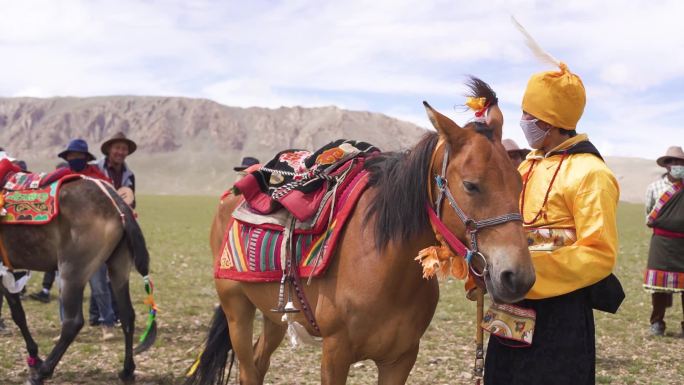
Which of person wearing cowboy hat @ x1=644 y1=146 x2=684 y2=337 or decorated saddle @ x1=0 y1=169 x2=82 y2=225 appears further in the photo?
person wearing cowboy hat @ x1=644 y1=146 x2=684 y2=337

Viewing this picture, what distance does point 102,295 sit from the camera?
26.9 ft

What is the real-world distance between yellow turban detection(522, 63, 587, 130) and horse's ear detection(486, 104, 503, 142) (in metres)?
0.15

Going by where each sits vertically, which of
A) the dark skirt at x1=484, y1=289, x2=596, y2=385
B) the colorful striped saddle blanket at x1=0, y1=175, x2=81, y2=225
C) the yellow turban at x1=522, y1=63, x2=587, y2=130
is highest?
the yellow turban at x1=522, y1=63, x2=587, y2=130

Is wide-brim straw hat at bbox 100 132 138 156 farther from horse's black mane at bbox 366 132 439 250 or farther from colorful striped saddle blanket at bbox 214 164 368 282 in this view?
horse's black mane at bbox 366 132 439 250

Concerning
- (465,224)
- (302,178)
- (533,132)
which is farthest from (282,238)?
(533,132)

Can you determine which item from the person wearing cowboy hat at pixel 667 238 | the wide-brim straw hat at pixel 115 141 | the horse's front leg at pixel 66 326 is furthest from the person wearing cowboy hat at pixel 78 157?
the person wearing cowboy hat at pixel 667 238

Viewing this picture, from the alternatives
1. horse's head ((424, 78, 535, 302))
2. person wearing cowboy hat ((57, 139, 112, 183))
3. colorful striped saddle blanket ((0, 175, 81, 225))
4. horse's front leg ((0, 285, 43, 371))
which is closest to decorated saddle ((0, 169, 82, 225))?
colorful striped saddle blanket ((0, 175, 81, 225))

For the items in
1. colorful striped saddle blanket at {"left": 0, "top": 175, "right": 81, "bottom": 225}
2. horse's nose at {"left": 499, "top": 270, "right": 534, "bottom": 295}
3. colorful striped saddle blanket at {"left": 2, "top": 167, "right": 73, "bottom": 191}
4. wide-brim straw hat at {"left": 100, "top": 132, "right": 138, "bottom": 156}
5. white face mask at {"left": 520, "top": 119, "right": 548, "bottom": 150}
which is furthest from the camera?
wide-brim straw hat at {"left": 100, "top": 132, "right": 138, "bottom": 156}

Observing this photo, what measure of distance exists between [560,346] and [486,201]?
2.73 ft

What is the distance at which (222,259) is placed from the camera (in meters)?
4.45

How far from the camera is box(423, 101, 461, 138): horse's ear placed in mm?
2717

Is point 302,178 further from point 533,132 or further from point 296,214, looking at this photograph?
point 533,132

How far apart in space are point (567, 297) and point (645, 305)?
9052 mm

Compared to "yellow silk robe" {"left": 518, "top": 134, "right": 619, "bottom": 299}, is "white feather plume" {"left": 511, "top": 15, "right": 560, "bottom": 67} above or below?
above
